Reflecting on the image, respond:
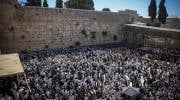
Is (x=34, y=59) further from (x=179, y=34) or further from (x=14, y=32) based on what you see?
(x=179, y=34)

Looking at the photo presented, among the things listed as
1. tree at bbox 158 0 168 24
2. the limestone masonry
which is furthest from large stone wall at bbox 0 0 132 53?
tree at bbox 158 0 168 24

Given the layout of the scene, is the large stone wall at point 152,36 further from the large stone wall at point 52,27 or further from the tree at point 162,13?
the tree at point 162,13

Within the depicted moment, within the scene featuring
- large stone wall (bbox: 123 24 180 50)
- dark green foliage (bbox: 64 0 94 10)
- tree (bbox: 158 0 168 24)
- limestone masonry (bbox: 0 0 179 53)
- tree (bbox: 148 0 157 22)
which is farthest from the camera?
dark green foliage (bbox: 64 0 94 10)

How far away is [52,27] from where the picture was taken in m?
18.1

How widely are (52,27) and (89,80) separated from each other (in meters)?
9.66

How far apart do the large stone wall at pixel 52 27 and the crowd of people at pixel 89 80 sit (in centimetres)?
212

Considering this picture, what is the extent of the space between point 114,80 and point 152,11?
22.6 meters

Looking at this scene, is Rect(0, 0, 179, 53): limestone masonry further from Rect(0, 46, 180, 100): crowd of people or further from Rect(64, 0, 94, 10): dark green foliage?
Rect(64, 0, 94, 10): dark green foliage

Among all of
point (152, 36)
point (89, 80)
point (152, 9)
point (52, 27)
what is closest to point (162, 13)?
point (152, 9)

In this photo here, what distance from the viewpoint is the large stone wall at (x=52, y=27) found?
15.8 m

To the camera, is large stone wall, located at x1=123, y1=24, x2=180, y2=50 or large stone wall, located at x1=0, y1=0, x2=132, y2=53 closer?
large stone wall, located at x1=0, y1=0, x2=132, y2=53

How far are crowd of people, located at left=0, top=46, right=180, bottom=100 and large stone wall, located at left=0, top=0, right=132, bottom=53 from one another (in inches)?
83.6

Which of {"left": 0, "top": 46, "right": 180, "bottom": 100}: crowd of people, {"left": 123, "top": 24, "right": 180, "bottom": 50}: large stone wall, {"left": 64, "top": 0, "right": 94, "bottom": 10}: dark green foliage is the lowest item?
{"left": 0, "top": 46, "right": 180, "bottom": 100}: crowd of people

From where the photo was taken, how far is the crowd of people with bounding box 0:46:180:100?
344 inches
